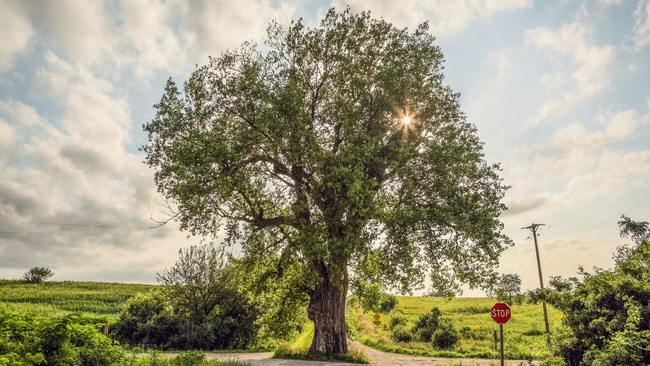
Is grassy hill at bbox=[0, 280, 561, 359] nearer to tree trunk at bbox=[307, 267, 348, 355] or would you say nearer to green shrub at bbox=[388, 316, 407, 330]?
green shrub at bbox=[388, 316, 407, 330]

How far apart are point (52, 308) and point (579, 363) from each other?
57248 mm

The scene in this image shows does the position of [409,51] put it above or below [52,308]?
above

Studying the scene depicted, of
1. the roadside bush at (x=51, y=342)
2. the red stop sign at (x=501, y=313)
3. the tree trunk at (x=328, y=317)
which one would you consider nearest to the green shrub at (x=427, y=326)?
the tree trunk at (x=328, y=317)

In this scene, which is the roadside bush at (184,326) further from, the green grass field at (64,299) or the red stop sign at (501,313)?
the green grass field at (64,299)

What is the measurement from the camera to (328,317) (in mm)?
20891

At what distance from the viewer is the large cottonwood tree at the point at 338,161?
18.4 metres

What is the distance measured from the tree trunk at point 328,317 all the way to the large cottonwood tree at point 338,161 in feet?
0.17

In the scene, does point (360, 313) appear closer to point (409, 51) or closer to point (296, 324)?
point (296, 324)

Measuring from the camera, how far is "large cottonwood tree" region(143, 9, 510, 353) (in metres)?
18.4

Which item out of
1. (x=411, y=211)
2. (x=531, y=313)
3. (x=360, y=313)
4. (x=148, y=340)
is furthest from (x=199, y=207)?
(x=531, y=313)

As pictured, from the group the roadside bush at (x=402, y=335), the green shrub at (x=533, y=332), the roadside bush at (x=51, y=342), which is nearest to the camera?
the roadside bush at (x=51, y=342)

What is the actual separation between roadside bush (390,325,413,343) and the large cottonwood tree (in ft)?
49.2

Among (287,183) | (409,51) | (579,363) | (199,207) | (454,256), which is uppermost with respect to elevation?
(409,51)

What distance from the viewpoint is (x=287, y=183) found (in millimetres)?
21688
